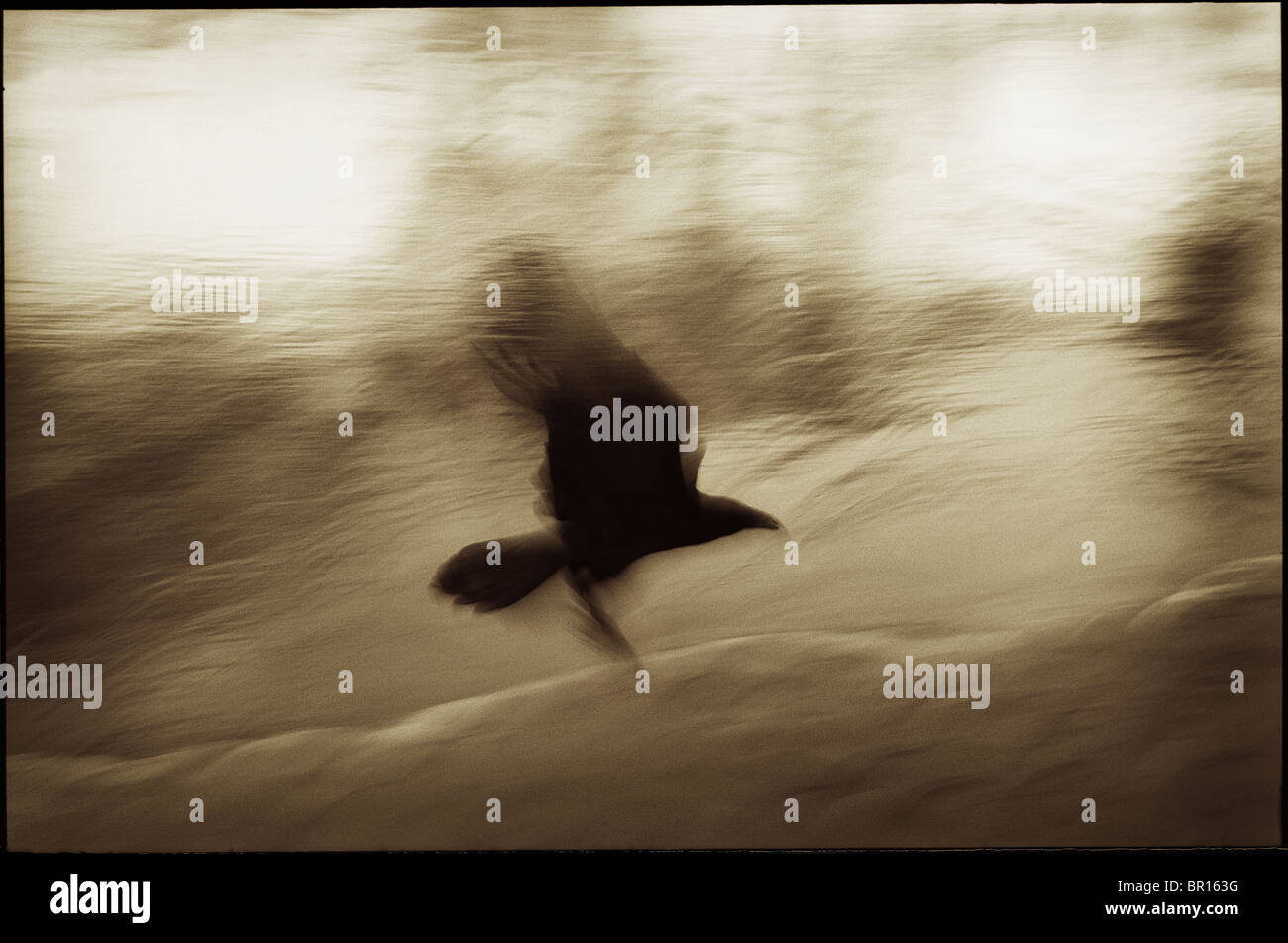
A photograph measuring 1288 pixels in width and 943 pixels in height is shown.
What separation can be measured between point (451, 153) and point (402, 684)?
1205mm

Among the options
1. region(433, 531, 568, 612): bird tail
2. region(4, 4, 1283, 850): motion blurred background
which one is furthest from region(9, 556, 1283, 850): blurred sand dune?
region(433, 531, 568, 612): bird tail

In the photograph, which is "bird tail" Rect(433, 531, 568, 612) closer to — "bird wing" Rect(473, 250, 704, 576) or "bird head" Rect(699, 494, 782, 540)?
"bird wing" Rect(473, 250, 704, 576)

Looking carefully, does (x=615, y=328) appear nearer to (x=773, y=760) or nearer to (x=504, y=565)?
(x=504, y=565)

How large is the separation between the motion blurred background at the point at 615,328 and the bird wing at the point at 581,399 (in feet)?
0.16

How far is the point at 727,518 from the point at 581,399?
43 cm

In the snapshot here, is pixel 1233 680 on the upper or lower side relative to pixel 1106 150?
lower

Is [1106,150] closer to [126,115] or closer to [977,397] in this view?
[977,397]

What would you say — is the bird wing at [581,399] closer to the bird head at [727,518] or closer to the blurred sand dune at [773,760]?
the bird head at [727,518]

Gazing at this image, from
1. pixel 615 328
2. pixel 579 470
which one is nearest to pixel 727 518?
pixel 579 470

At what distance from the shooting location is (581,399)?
1.47m

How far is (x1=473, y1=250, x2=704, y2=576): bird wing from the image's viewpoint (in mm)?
1469

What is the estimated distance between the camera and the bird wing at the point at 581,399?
1.47 m

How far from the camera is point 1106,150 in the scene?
4.85 feet
